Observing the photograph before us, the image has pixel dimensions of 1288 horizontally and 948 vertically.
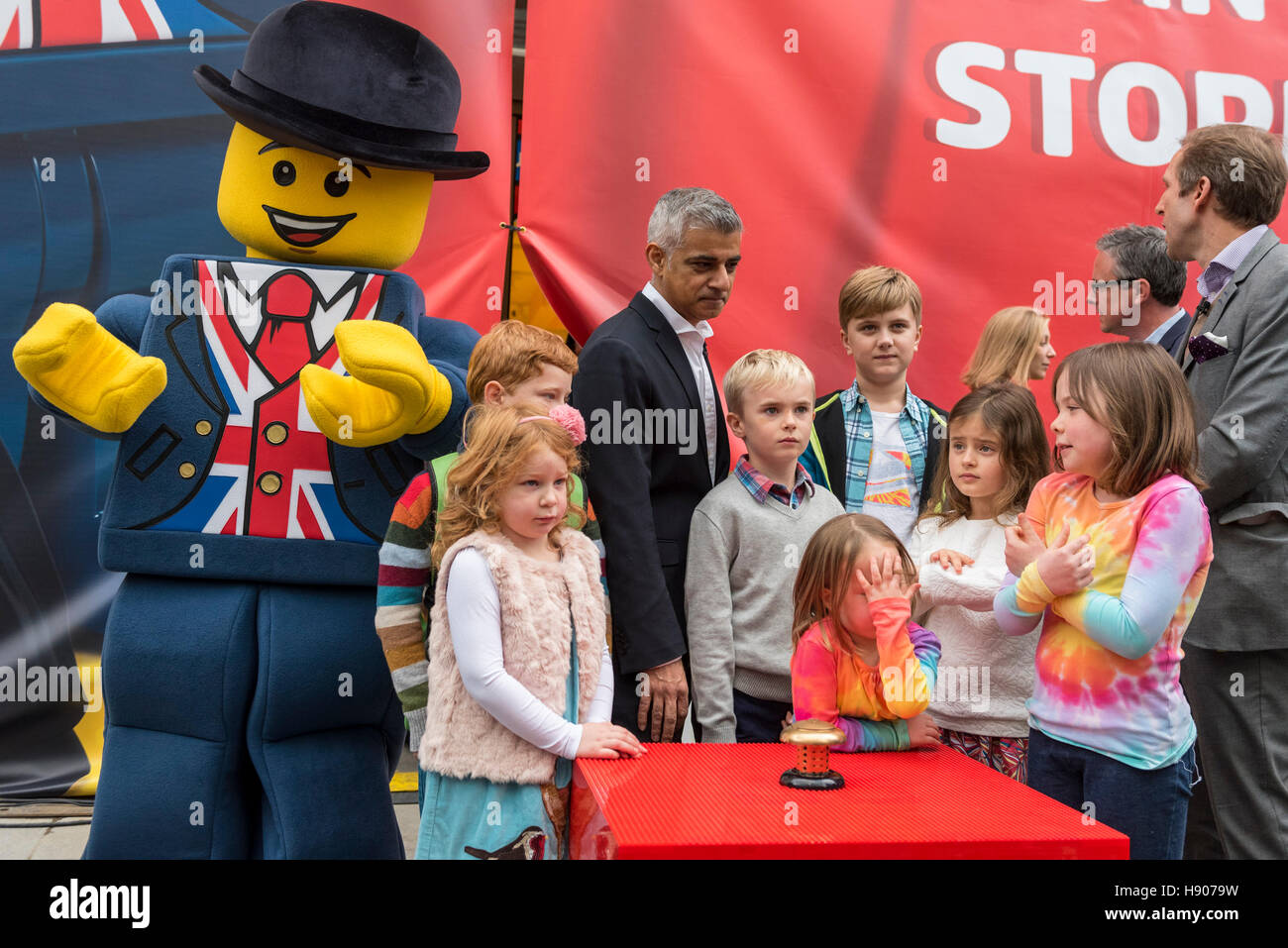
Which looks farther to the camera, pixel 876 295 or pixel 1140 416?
pixel 876 295

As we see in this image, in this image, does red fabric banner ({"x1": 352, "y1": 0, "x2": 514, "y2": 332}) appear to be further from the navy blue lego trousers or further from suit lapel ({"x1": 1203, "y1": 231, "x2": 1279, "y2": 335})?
suit lapel ({"x1": 1203, "y1": 231, "x2": 1279, "y2": 335})

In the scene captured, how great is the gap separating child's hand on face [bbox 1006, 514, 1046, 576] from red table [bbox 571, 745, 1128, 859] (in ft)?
1.34

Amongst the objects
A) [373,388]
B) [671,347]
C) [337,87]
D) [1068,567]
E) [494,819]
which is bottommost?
[494,819]

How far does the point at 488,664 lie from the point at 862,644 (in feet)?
2.25

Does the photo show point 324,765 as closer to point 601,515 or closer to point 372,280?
point 601,515

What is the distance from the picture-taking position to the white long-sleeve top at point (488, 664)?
1.97 meters

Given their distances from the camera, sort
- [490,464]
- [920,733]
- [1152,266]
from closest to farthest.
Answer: [920,733], [490,464], [1152,266]

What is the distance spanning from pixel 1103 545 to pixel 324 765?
168 centimetres

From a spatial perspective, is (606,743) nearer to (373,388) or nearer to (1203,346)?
(373,388)

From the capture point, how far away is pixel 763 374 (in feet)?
8.09

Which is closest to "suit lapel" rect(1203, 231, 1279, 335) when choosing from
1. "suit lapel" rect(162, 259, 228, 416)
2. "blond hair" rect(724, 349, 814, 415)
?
"blond hair" rect(724, 349, 814, 415)

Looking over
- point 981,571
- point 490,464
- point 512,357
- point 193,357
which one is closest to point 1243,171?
point 981,571

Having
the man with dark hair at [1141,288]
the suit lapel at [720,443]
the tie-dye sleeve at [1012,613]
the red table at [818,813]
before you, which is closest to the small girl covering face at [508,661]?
the red table at [818,813]

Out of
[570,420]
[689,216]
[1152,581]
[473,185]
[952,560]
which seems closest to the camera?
[1152,581]
